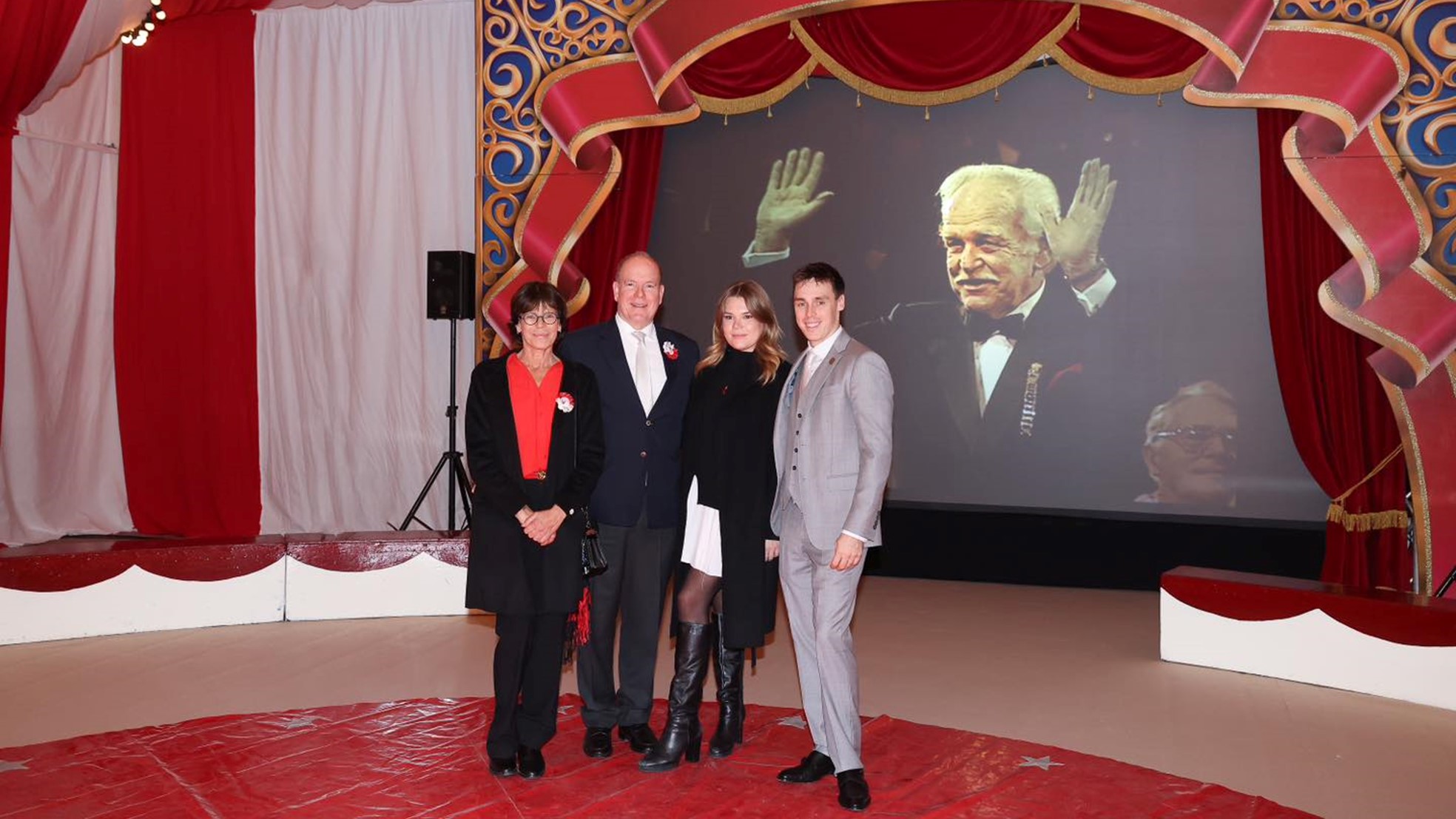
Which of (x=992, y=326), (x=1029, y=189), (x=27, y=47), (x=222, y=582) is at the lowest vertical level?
(x=222, y=582)

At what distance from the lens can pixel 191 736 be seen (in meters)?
3.76

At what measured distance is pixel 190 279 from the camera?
7.43m

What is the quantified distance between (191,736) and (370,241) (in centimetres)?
423

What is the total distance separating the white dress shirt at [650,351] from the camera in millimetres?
3664

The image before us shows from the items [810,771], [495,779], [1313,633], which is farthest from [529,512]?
[1313,633]

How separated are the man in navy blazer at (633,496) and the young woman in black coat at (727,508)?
0.11 metres

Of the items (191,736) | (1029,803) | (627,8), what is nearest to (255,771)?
(191,736)

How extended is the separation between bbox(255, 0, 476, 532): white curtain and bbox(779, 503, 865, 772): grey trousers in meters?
4.43

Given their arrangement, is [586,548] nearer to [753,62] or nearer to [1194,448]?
[753,62]

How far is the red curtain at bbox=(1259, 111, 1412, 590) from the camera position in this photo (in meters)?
5.88

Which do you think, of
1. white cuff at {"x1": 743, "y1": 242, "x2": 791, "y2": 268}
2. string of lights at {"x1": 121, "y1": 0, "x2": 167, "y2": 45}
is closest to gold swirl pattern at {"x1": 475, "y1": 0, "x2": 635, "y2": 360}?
white cuff at {"x1": 743, "y1": 242, "x2": 791, "y2": 268}

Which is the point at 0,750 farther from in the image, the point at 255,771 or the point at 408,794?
the point at 408,794

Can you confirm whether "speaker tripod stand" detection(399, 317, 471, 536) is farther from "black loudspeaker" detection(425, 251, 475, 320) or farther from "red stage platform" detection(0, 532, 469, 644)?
"red stage platform" detection(0, 532, 469, 644)

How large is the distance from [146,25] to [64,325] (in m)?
1.85
